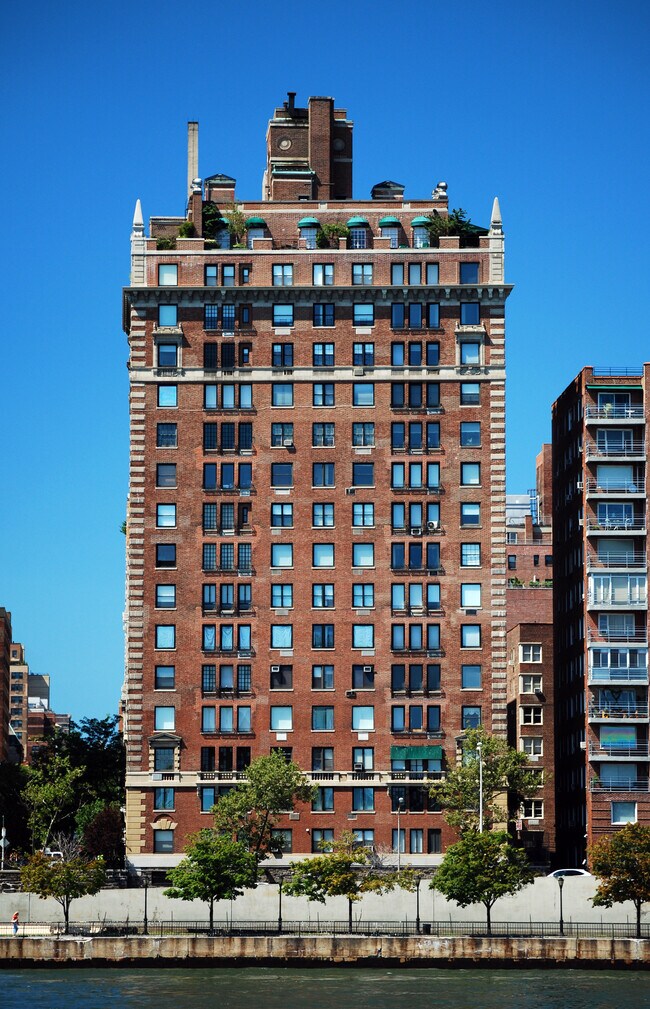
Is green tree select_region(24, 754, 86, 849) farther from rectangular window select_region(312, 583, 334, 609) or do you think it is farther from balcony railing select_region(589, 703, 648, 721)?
balcony railing select_region(589, 703, 648, 721)

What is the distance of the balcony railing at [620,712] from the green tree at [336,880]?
24.8m

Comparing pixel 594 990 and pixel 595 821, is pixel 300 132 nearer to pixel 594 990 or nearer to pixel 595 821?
pixel 595 821

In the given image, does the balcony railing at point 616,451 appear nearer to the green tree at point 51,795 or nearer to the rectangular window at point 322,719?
the rectangular window at point 322,719

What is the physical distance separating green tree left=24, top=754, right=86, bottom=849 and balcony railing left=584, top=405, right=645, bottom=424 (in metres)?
57.6

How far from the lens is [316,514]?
534ft

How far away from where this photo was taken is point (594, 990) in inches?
4749

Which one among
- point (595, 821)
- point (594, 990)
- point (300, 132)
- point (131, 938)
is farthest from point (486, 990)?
point (300, 132)

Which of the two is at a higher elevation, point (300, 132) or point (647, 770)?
point (300, 132)

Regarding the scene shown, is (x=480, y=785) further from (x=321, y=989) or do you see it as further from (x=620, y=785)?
(x=321, y=989)

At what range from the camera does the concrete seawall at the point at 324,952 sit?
13012cm

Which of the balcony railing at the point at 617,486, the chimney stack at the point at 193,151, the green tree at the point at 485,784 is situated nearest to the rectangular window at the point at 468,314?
the balcony railing at the point at 617,486

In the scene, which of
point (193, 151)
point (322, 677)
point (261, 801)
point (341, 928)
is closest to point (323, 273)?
point (193, 151)

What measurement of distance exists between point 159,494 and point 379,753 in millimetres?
27308

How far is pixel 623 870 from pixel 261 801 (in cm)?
2767
